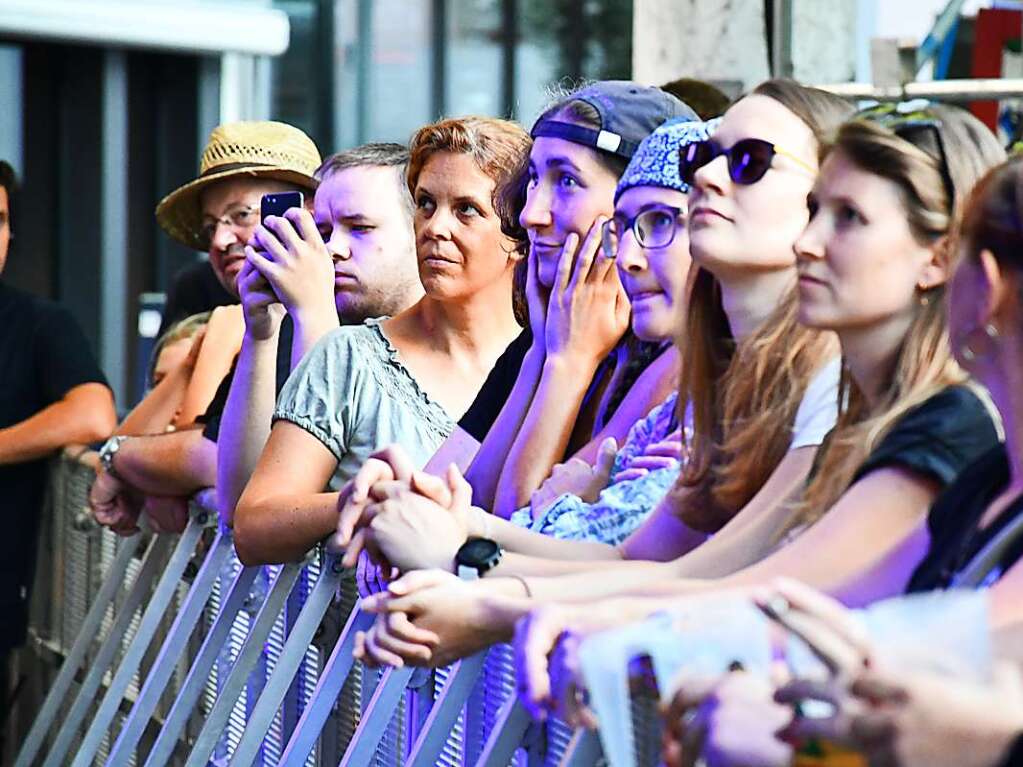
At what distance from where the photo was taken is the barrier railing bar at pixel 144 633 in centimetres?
506

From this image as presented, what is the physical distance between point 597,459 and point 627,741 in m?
1.08

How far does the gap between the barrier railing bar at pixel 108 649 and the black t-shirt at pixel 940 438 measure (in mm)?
3360

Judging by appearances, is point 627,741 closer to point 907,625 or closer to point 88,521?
point 907,625

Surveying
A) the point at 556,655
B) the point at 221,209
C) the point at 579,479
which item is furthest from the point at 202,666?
the point at 556,655

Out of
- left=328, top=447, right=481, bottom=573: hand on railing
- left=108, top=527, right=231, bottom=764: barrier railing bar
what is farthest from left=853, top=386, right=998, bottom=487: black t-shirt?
left=108, top=527, right=231, bottom=764: barrier railing bar

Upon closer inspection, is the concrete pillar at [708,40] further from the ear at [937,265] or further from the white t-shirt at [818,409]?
the ear at [937,265]

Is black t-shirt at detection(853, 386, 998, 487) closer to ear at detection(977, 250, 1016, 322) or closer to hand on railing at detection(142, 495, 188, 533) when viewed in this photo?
ear at detection(977, 250, 1016, 322)

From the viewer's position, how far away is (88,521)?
6203mm

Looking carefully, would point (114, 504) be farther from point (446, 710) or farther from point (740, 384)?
point (740, 384)

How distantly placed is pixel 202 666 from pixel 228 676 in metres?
0.26

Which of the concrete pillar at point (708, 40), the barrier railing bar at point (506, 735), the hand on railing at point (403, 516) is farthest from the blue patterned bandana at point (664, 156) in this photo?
the concrete pillar at point (708, 40)

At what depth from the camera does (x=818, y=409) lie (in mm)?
2646

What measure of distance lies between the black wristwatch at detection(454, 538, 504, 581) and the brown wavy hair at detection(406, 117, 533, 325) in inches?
44.5

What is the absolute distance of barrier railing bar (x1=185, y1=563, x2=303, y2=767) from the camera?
4.20 m
